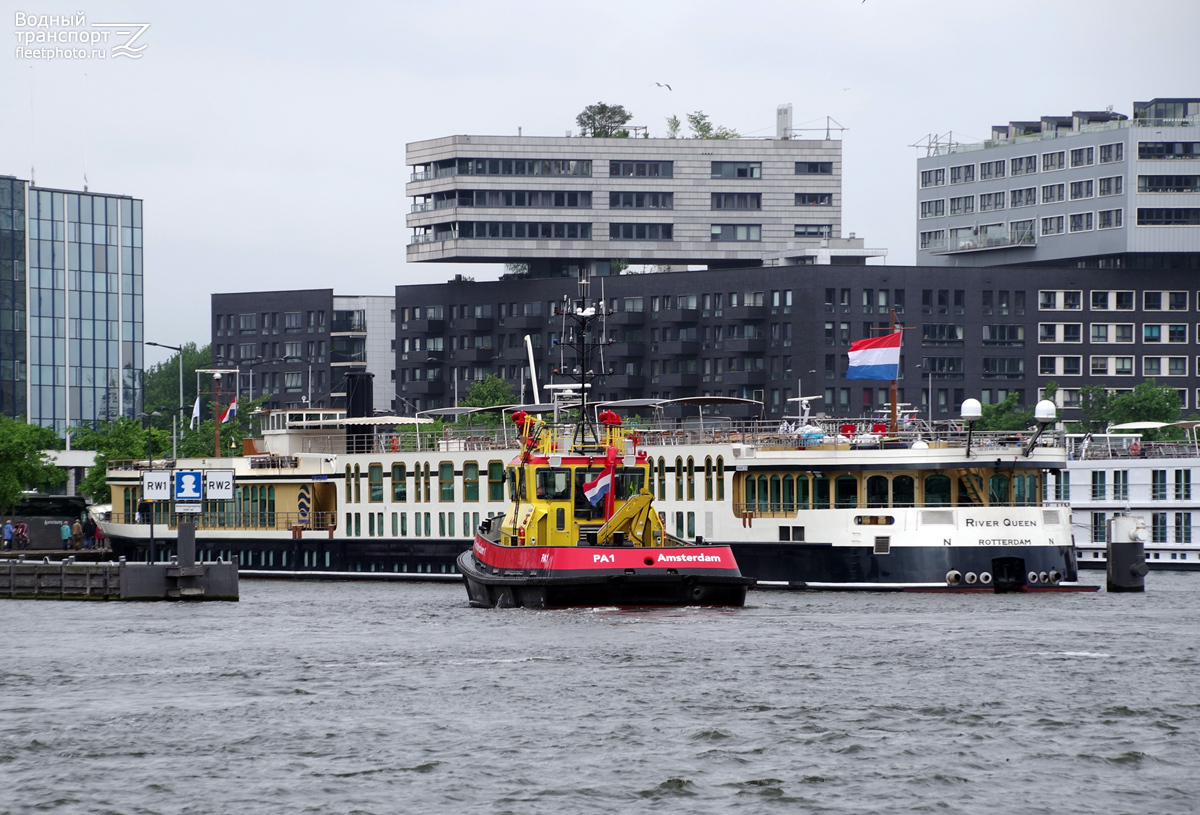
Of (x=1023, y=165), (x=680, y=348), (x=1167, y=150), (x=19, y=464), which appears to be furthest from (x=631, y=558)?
(x=1023, y=165)

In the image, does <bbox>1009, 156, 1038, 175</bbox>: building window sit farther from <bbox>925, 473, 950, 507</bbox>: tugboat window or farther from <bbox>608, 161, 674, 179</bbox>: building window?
<bbox>925, 473, 950, 507</bbox>: tugboat window

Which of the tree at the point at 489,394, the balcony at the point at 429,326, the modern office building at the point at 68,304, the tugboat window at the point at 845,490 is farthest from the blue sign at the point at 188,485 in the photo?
the balcony at the point at 429,326

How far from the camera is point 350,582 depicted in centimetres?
9156

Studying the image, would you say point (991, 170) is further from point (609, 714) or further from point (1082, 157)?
point (609, 714)

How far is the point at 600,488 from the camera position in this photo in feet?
198

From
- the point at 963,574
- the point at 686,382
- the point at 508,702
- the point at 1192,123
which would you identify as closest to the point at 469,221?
the point at 686,382

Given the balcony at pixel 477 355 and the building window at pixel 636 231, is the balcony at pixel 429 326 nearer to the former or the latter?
the balcony at pixel 477 355

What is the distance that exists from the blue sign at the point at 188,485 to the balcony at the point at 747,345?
277 feet

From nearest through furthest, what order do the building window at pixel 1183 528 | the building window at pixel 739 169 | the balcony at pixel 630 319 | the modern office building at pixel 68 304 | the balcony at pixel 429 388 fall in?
the building window at pixel 1183 528 → the modern office building at pixel 68 304 → the balcony at pixel 630 319 → the building window at pixel 739 169 → the balcony at pixel 429 388

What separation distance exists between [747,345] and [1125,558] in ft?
276

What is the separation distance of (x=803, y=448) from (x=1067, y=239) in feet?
312

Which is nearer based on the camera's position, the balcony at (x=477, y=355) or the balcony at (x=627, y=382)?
the balcony at (x=627, y=382)

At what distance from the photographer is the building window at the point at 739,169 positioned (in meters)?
168

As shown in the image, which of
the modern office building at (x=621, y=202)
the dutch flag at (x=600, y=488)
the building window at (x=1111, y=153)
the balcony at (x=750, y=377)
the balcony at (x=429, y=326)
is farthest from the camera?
the balcony at (x=429, y=326)
